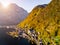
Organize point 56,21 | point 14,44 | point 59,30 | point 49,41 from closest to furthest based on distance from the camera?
point 49,41
point 59,30
point 14,44
point 56,21

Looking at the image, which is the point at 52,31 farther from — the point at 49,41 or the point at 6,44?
the point at 6,44

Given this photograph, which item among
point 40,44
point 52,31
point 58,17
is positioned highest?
point 58,17

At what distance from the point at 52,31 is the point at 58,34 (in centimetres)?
1170

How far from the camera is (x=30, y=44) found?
16025cm

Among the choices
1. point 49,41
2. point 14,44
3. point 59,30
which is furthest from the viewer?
point 14,44

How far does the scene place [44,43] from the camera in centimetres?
15000

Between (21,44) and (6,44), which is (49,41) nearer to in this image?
(21,44)

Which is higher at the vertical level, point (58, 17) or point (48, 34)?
point (58, 17)

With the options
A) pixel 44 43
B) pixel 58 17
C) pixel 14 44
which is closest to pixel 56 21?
pixel 58 17

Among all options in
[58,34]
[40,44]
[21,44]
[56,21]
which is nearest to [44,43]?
[40,44]

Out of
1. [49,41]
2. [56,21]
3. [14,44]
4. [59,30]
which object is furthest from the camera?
[56,21]

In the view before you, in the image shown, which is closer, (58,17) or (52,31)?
(52,31)

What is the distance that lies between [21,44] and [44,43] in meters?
25.3

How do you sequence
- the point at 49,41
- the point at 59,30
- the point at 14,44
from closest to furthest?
the point at 49,41 → the point at 59,30 → the point at 14,44
